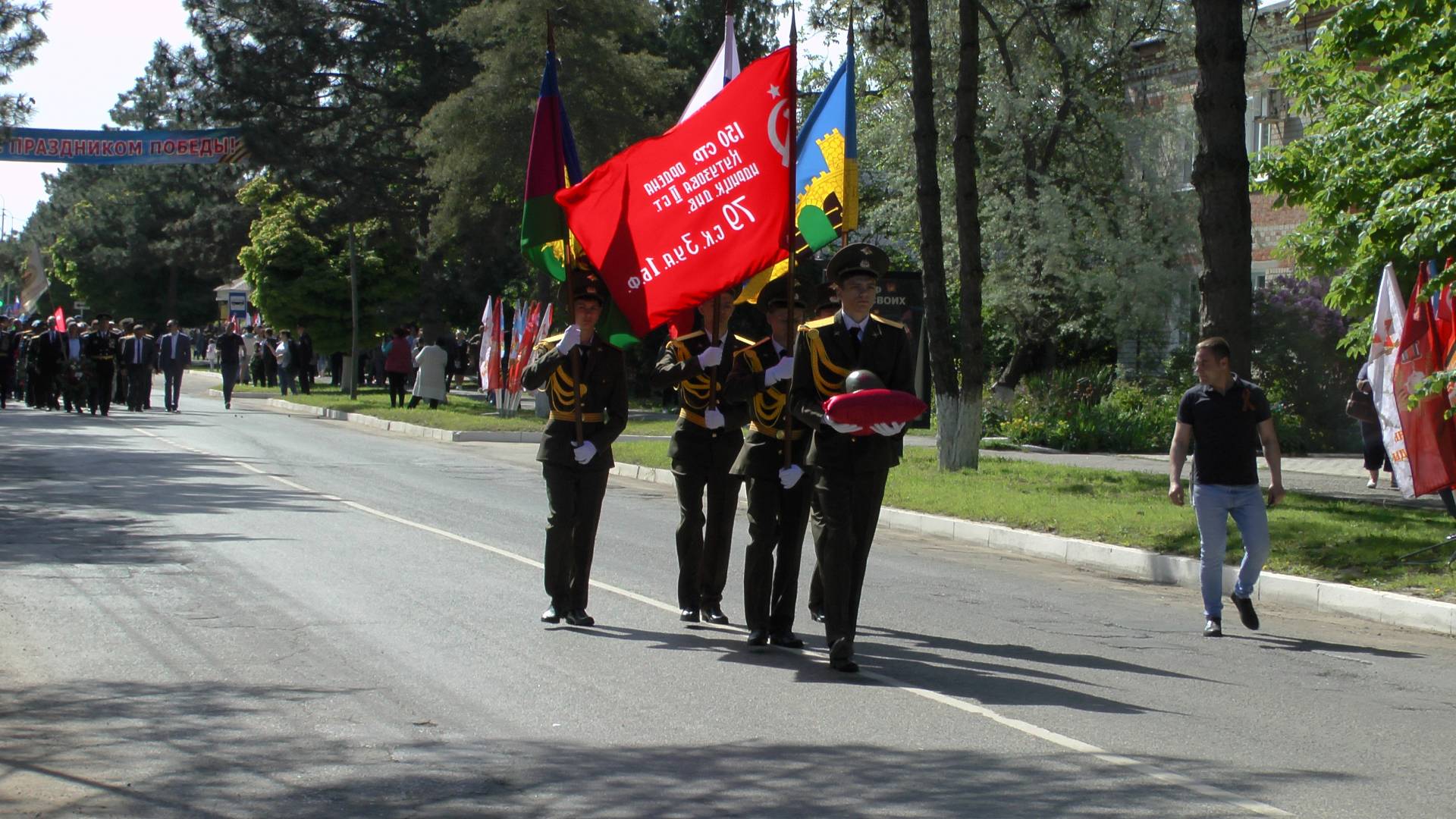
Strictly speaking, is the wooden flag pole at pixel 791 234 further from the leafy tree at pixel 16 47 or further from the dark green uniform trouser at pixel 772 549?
the leafy tree at pixel 16 47

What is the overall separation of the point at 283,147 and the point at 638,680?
36.4 metres

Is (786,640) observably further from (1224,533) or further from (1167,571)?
(1167,571)

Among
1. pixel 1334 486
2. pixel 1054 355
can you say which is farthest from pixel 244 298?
pixel 1334 486

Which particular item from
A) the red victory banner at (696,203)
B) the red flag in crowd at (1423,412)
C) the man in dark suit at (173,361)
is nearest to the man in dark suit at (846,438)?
the red victory banner at (696,203)

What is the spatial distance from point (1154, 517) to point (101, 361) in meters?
23.4

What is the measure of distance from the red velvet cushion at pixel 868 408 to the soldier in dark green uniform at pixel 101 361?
27212mm

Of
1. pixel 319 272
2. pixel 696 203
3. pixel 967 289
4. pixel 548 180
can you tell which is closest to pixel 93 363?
pixel 319 272

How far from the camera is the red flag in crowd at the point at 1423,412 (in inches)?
517

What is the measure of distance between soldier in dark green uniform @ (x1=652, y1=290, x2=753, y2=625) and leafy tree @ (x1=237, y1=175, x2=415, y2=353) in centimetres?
3636

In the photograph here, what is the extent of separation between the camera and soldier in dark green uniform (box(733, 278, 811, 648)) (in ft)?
27.9

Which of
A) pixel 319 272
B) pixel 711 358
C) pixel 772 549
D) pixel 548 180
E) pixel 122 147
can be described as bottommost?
pixel 772 549

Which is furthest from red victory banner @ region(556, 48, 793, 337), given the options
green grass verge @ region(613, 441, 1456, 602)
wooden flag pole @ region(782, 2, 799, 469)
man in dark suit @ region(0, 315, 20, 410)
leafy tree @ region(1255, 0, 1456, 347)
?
man in dark suit @ region(0, 315, 20, 410)

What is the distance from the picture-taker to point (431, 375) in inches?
1415

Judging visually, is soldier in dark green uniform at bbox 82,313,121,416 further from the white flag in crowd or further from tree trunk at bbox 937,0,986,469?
the white flag in crowd
